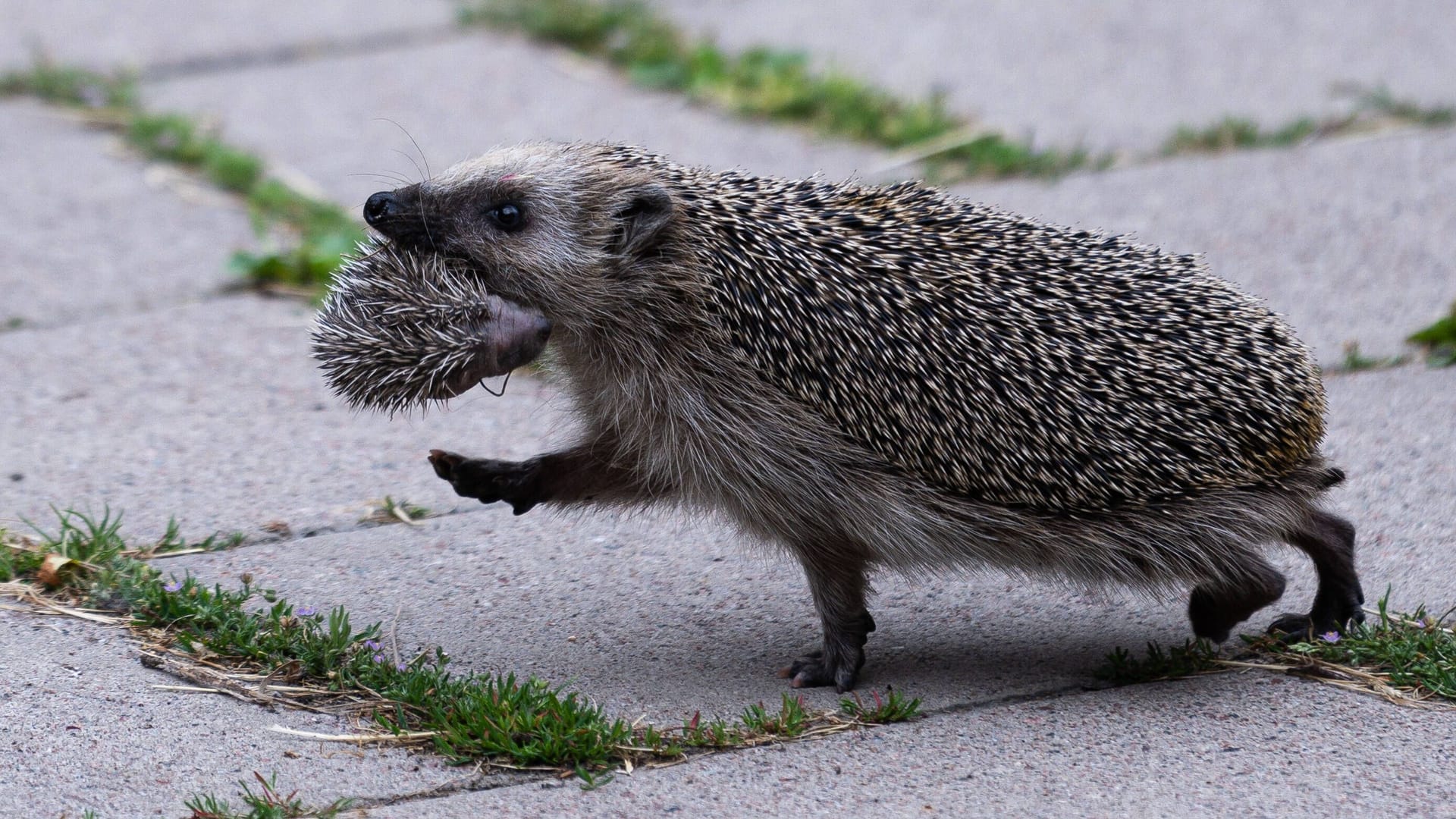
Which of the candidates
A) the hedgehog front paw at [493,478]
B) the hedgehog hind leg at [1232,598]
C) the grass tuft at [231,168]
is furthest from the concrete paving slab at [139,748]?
the grass tuft at [231,168]

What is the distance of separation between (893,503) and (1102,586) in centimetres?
→ 64

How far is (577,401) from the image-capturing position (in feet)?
15.0

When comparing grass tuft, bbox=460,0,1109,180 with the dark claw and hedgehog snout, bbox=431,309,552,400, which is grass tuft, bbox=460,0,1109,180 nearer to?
the dark claw

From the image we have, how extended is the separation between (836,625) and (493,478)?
1.00 metres

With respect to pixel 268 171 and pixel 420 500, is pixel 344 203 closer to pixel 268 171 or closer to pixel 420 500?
pixel 268 171

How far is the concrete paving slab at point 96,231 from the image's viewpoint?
21.7ft

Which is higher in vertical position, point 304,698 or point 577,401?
point 577,401

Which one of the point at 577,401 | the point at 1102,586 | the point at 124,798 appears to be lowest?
A: the point at 124,798

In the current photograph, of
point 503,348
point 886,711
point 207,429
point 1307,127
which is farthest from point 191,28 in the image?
point 886,711

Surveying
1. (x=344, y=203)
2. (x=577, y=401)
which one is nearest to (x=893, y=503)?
(x=577, y=401)

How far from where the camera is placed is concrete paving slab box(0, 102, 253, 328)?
261 inches

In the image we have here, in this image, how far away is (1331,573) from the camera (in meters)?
4.31

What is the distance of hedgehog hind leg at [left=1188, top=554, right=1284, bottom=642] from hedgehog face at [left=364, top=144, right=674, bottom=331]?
168cm

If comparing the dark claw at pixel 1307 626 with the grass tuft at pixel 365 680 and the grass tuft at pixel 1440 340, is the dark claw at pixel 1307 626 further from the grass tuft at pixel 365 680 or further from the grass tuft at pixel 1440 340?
the grass tuft at pixel 1440 340
